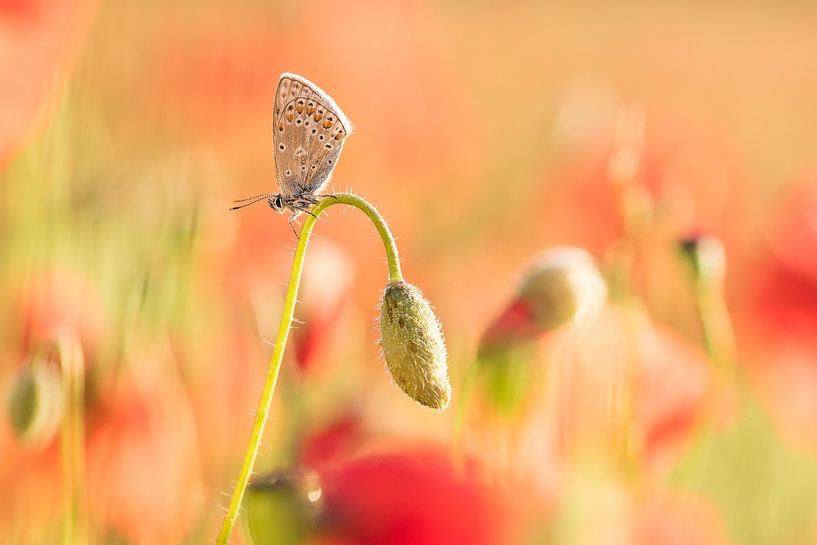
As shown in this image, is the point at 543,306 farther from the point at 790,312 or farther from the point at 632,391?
the point at 790,312

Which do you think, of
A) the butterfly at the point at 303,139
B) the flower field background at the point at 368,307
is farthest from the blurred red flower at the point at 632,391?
the butterfly at the point at 303,139

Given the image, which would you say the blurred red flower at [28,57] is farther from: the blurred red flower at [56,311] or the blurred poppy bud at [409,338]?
the blurred poppy bud at [409,338]

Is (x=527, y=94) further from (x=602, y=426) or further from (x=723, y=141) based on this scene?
(x=602, y=426)

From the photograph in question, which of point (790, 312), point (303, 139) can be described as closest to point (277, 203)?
point (303, 139)

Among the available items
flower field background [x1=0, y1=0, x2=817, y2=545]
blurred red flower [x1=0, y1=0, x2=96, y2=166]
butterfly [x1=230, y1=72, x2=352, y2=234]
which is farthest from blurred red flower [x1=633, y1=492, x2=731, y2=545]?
blurred red flower [x1=0, y1=0, x2=96, y2=166]

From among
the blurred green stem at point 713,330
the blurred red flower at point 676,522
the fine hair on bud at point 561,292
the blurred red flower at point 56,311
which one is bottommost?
the blurred red flower at point 676,522

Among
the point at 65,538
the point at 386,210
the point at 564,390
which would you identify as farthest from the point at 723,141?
the point at 65,538
